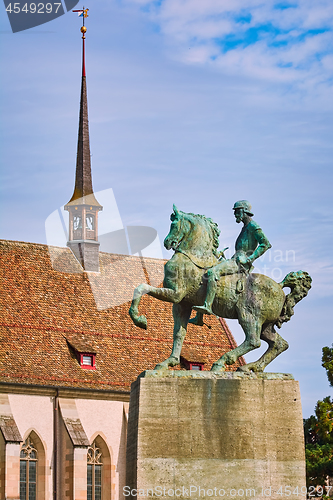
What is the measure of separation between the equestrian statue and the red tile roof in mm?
24121

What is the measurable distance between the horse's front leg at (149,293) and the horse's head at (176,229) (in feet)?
2.14

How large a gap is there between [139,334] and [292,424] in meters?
28.8

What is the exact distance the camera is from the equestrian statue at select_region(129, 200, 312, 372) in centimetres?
1542

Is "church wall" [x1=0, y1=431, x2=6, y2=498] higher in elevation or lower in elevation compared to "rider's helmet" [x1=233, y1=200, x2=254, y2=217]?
lower

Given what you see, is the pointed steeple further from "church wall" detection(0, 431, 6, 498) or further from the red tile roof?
"church wall" detection(0, 431, 6, 498)

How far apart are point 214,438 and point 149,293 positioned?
221cm

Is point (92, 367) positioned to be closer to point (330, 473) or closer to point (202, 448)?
point (330, 473)

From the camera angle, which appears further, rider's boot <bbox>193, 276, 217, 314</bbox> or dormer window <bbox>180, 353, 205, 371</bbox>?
dormer window <bbox>180, 353, 205, 371</bbox>

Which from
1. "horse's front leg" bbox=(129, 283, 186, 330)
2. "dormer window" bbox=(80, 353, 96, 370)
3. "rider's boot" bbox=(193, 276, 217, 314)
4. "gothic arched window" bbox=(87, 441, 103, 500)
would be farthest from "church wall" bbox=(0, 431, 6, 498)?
"rider's boot" bbox=(193, 276, 217, 314)

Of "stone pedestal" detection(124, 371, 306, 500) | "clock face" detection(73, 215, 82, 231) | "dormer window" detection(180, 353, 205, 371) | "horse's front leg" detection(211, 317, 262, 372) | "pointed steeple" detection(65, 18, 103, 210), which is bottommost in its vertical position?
"stone pedestal" detection(124, 371, 306, 500)

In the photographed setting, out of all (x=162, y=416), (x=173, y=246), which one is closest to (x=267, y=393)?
(x=162, y=416)

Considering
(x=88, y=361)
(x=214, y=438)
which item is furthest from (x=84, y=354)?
(x=214, y=438)

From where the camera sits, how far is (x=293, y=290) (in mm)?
15961

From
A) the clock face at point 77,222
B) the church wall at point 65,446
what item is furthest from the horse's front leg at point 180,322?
the clock face at point 77,222
